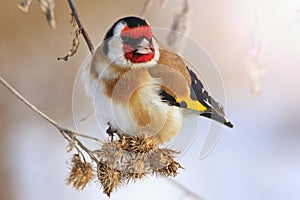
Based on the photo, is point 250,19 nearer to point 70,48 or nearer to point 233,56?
→ point 233,56

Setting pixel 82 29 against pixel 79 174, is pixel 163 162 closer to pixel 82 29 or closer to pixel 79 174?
pixel 79 174

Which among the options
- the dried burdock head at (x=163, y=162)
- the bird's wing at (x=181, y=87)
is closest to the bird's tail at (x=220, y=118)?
the bird's wing at (x=181, y=87)

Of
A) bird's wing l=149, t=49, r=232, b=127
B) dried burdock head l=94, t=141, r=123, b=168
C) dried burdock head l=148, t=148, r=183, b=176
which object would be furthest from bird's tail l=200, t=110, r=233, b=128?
dried burdock head l=94, t=141, r=123, b=168

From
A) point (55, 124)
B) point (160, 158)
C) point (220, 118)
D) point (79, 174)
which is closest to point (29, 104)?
point (55, 124)

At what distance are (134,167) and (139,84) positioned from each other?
0.18 metres

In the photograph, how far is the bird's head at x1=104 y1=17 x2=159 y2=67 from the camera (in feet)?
2.52

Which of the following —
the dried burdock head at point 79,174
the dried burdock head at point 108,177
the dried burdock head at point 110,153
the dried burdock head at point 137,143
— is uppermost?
the dried burdock head at point 137,143

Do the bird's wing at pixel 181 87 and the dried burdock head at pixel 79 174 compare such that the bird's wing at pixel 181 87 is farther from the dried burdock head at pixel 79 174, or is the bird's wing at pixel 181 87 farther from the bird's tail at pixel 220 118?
the dried burdock head at pixel 79 174

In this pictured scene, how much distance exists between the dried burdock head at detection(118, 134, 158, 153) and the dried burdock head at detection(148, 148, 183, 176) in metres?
0.02

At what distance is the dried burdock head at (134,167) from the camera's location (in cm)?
78

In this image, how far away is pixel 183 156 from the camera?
844 mm

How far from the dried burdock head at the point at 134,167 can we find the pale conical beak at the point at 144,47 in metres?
0.21

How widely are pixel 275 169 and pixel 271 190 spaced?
0.05 m

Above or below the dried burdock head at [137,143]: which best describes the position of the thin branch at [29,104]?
below
